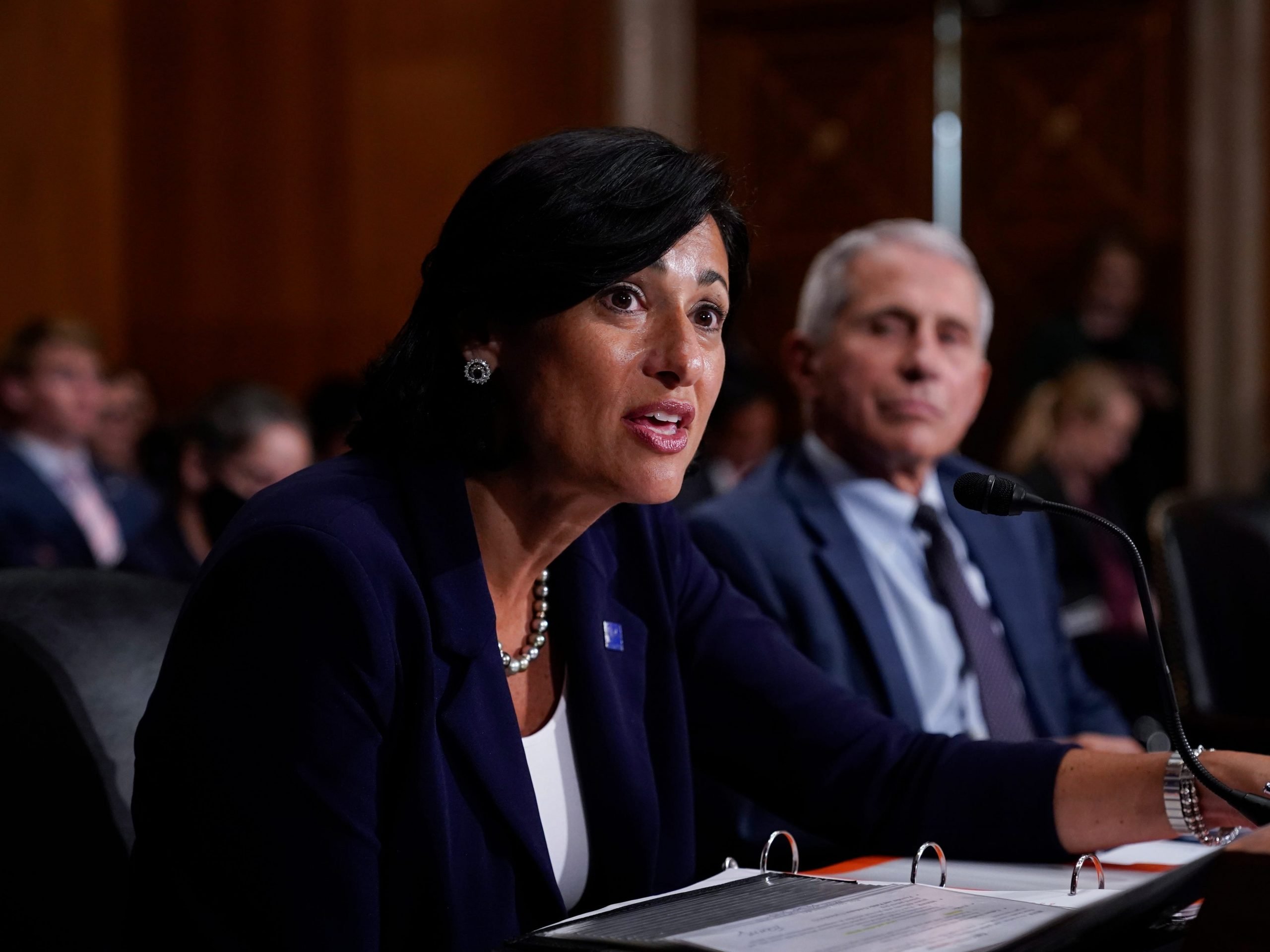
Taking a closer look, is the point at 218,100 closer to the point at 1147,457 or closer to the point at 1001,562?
the point at 1147,457

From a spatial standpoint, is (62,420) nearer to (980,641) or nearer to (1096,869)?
(980,641)

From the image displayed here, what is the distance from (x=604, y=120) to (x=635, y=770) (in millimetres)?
5660

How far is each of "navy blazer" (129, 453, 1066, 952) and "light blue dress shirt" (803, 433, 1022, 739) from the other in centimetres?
50

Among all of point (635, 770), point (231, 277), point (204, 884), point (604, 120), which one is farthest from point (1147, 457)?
point (204, 884)

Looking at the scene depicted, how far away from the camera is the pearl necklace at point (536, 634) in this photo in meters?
1.45

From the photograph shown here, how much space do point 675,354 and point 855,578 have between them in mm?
820

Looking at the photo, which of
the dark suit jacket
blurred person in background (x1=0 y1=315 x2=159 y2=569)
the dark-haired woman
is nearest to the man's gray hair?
the dark-haired woman

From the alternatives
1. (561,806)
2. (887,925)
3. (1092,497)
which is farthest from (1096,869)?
(1092,497)

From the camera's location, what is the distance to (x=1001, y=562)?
2273mm

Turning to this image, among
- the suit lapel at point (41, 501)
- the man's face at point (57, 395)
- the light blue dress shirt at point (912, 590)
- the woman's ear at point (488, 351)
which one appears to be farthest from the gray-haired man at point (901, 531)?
the man's face at point (57, 395)

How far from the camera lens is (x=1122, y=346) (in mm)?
6020

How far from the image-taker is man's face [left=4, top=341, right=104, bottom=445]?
5.06 metres

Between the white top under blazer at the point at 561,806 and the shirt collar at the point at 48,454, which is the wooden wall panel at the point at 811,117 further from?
the white top under blazer at the point at 561,806

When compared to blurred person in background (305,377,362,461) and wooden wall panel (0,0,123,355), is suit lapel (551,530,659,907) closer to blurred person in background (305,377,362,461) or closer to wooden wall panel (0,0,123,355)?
blurred person in background (305,377,362,461)
